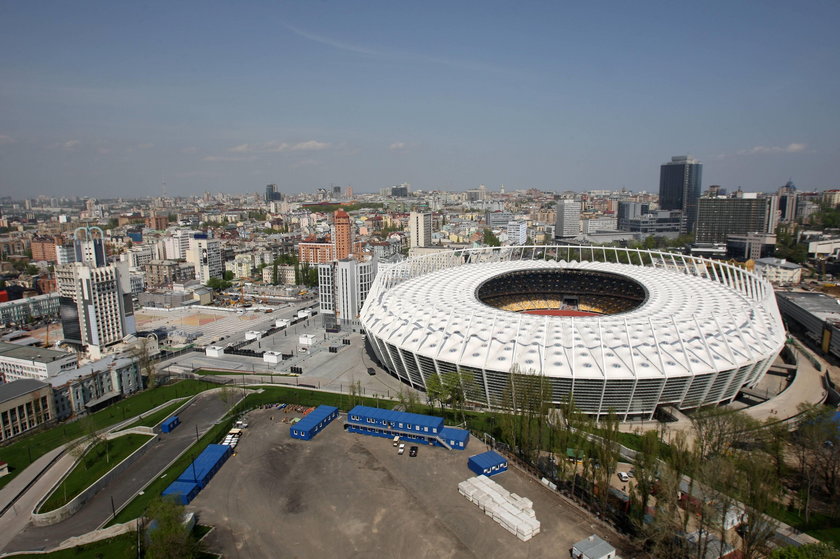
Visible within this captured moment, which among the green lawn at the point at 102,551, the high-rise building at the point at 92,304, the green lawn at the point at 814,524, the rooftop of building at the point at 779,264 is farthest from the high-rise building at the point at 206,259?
the rooftop of building at the point at 779,264

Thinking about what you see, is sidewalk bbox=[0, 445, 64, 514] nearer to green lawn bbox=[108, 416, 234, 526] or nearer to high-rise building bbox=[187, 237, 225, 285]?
green lawn bbox=[108, 416, 234, 526]

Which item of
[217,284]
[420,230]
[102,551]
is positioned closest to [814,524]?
[102,551]

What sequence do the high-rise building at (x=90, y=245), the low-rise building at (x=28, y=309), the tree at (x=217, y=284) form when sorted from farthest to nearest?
the tree at (x=217, y=284), the low-rise building at (x=28, y=309), the high-rise building at (x=90, y=245)

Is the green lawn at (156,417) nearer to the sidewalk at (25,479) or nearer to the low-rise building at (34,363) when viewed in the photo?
the sidewalk at (25,479)

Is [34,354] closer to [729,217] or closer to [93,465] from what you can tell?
[93,465]

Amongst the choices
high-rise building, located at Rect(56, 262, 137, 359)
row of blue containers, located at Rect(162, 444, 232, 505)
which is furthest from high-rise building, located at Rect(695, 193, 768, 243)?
row of blue containers, located at Rect(162, 444, 232, 505)

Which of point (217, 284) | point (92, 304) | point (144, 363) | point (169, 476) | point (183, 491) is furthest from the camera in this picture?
point (217, 284)
